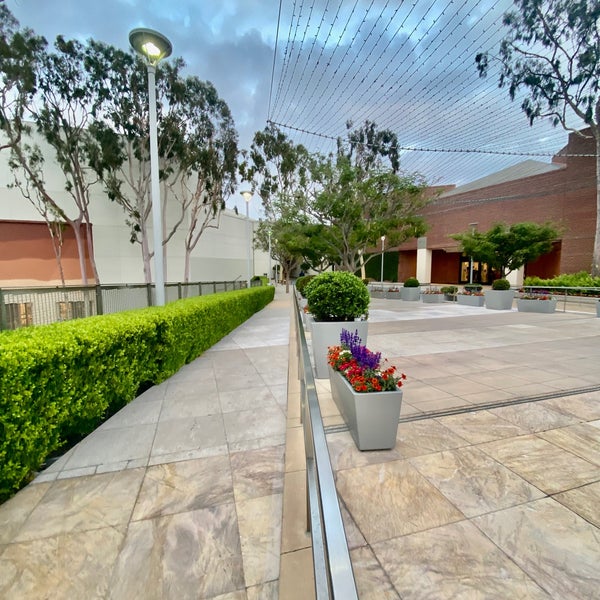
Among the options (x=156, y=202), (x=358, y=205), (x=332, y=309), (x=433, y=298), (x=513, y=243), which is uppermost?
(x=358, y=205)

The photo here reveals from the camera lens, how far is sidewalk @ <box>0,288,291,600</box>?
60.8 inches

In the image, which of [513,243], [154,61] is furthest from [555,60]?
[154,61]

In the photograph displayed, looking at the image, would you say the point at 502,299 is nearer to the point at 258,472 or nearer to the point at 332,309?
the point at 332,309

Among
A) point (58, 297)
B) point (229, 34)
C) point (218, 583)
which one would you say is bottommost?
point (218, 583)

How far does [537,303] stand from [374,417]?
1129 centimetres

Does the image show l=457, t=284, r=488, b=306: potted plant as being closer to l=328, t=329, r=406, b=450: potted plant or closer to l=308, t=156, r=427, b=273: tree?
l=308, t=156, r=427, b=273: tree

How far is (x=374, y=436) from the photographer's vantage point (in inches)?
98.7

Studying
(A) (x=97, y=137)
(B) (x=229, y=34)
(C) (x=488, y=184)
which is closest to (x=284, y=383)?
(B) (x=229, y=34)

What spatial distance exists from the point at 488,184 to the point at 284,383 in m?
29.5

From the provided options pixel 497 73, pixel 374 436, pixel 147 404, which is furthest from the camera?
pixel 497 73

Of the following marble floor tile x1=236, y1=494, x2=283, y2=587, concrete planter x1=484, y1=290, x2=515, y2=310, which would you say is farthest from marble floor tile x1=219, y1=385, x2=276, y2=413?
concrete planter x1=484, y1=290, x2=515, y2=310

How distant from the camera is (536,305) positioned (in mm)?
10914

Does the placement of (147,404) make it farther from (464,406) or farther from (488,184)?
(488,184)

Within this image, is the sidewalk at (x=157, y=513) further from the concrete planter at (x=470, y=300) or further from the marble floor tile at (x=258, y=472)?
the concrete planter at (x=470, y=300)
